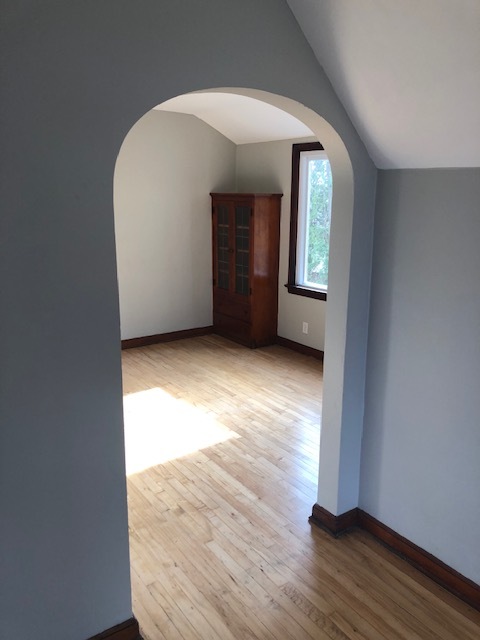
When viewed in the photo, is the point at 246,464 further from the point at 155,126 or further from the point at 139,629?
the point at 155,126

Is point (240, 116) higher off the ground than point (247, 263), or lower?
higher

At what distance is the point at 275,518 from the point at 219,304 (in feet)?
11.3

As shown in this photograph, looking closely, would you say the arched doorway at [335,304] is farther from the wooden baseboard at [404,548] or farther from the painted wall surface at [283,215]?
the painted wall surface at [283,215]

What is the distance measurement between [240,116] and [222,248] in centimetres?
141

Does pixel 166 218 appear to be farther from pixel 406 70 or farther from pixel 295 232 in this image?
pixel 406 70

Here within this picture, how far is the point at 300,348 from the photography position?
5410mm

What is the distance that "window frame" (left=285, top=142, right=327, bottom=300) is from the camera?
500cm

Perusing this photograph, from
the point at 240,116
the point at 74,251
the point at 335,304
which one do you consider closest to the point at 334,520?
the point at 335,304

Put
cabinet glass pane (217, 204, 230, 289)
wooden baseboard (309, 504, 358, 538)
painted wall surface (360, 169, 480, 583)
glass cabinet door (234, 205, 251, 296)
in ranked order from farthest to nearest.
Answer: cabinet glass pane (217, 204, 230, 289), glass cabinet door (234, 205, 251, 296), wooden baseboard (309, 504, 358, 538), painted wall surface (360, 169, 480, 583)

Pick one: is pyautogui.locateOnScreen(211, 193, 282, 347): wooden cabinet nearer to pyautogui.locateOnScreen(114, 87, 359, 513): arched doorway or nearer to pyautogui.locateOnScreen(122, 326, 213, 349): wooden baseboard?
pyautogui.locateOnScreen(122, 326, 213, 349): wooden baseboard

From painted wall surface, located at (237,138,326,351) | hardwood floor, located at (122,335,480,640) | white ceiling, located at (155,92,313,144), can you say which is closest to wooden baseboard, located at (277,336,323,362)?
painted wall surface, located at (237,138,326,351)

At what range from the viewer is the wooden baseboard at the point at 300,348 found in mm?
5198

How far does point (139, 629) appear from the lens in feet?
6.58

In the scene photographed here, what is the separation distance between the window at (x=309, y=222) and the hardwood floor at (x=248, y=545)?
147cm
